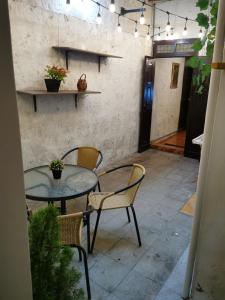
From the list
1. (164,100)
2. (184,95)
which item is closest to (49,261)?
(164,100)

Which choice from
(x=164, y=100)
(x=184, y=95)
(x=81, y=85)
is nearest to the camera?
(x=81, y=85)

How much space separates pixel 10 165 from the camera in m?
0.61

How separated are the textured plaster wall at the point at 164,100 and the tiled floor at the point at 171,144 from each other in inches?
8.1

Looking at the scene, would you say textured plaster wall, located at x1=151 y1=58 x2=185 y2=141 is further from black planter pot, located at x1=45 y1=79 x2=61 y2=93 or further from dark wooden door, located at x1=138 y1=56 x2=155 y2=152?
black planter pot, located at x1=45 y1=79 x2=61 y2=93

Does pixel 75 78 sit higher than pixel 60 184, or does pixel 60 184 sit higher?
pixel 75 78

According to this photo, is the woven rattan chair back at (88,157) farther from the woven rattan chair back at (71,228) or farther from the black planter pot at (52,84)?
the woven rattan chair back at (71,228)

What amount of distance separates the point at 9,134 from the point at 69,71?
3.21 metres

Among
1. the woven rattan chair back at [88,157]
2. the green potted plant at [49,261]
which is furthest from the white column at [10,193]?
the woven rattan chair back at [88,157]

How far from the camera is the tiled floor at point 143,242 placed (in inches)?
80.6

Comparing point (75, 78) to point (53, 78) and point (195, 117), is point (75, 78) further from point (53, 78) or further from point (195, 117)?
point (195, 117)

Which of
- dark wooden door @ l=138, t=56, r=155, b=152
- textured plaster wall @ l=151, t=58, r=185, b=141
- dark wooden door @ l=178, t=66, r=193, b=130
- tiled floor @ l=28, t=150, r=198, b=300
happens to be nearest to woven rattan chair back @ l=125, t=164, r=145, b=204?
tiled floor @ l=28, t=150, r=198, b=300

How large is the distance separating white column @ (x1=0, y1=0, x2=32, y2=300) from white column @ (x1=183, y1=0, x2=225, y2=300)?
46.1 inches

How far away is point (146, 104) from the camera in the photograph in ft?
18.3

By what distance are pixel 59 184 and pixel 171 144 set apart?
4493 mm
